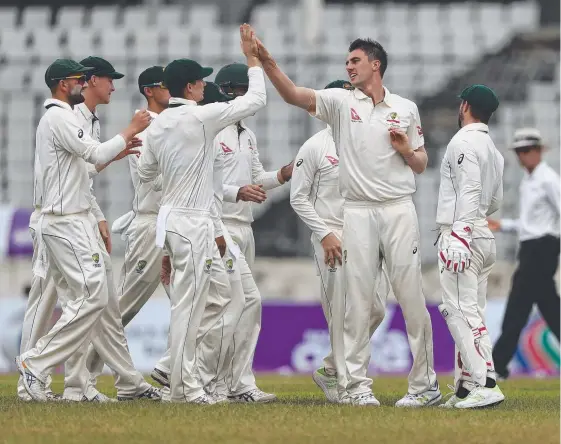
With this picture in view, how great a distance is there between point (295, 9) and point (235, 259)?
1732cm

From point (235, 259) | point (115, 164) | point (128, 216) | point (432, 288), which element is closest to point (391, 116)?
point (235, 259)

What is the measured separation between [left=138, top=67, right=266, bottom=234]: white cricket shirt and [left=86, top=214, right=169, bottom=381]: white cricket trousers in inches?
50.0

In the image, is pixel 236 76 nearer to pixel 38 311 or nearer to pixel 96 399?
pixel 38 311

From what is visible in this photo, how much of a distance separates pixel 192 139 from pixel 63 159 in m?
0.98

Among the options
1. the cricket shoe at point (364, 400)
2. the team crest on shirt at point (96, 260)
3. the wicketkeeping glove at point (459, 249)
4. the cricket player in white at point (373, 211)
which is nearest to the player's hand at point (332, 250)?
the cricket player in white at point (373, 211)

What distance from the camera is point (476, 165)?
8.64m

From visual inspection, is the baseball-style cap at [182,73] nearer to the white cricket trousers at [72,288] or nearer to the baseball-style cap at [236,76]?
the white cricket trousers at [72,288]

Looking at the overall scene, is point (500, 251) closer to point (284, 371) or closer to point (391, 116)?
point (284, 371)

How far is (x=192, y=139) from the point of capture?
8414mm

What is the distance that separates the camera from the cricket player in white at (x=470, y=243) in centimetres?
853

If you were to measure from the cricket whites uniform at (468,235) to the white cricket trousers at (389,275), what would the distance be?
0.21 m

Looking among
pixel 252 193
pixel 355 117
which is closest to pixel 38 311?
pixel 252 193

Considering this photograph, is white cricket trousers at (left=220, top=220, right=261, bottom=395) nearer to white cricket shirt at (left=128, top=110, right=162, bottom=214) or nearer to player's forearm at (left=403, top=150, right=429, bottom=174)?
white cricket shirt at (left=128, top=110, right=162, bottom=214)

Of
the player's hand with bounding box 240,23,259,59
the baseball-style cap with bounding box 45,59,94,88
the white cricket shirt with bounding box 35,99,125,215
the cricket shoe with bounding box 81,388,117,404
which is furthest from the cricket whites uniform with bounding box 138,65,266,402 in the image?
the baseball-style cap with bounding box 45,59,94,88
